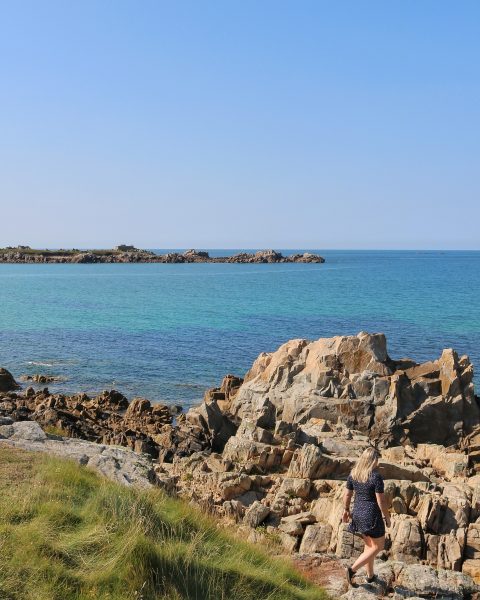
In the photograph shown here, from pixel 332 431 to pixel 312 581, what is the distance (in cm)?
1136

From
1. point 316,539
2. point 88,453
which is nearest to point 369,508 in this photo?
point 316,539

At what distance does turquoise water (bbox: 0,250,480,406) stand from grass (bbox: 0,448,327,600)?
21.4 meters

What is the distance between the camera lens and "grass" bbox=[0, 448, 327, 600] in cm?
766

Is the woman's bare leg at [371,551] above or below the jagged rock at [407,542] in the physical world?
above

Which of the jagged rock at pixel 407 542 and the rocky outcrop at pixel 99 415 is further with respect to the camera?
the rocky outcrop at pixel 99 415

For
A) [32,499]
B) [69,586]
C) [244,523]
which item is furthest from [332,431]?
[69,586]

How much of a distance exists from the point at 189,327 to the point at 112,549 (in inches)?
1950

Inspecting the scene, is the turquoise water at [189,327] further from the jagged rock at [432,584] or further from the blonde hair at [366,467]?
the blonde hair at [366,467]

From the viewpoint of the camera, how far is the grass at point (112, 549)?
7.66 meters

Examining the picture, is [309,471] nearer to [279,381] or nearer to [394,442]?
[394,442]

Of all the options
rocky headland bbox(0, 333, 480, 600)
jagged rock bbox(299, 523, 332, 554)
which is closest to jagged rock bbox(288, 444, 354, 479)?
rocky headland bbox(0, 333, 480, 600)

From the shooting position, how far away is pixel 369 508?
10641mm

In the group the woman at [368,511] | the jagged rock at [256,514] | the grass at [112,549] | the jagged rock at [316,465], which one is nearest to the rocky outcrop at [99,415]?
the jagged rock at [316,465]

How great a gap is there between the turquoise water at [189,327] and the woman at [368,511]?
2175 cm
